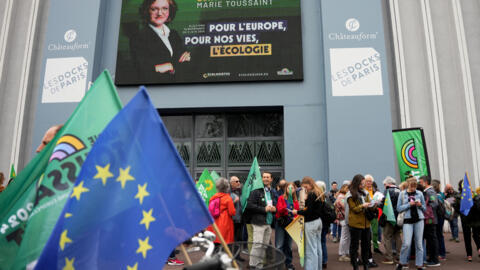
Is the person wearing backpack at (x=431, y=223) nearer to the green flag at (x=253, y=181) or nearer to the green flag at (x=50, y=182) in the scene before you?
the green flag at (x=253, y=181)

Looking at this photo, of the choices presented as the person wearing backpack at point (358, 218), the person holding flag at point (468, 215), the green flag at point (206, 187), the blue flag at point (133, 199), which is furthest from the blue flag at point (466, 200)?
the blue flag at point (133, 199)

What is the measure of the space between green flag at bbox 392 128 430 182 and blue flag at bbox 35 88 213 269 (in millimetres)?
9104

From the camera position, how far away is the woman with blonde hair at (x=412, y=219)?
6688 millimetres

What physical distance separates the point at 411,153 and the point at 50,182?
33.0 feet

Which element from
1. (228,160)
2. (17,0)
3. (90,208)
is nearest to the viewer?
(90,208)

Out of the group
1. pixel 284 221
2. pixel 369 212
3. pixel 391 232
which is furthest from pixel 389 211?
pixel 284 221

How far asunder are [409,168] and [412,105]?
5.89m

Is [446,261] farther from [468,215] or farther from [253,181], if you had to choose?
[253,181]

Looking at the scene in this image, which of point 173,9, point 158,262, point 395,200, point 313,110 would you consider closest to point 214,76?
point 173,9

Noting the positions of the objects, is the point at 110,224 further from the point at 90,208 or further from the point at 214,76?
the point at 214,76

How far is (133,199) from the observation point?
253 cm

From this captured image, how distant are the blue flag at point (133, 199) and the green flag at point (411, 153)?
9.10m

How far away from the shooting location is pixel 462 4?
50.6ft

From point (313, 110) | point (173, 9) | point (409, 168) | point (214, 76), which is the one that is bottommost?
point (409, 168)
